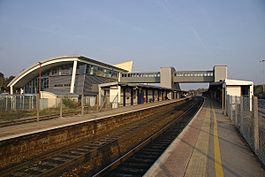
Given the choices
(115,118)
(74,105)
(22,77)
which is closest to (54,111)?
(115,118)

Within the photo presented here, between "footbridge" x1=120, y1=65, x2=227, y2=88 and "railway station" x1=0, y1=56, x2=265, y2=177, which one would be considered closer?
"railway station" x1=0, y1=56, x2=265, y2=177

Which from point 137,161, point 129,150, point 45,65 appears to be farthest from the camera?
point 45,65

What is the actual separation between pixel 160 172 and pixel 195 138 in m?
5.16

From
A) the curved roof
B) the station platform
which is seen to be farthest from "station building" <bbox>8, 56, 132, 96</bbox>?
the station platform

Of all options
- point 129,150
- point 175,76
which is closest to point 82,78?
point 175,76

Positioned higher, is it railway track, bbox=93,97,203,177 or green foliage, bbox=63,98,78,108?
green foliage, bbox=63,98,78,108

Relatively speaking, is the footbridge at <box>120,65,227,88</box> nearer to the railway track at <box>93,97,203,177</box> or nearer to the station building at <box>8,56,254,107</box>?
the station building at <box>8,56,254,107</box>

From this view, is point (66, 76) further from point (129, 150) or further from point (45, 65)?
point (129, 150)

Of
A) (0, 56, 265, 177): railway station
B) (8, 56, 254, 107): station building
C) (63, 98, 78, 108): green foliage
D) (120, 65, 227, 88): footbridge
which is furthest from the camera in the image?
(120, 65, 227, 88): footbridge

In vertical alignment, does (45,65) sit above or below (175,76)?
above

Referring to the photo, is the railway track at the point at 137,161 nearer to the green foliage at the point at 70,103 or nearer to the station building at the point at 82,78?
the green foliage at the point at 70,103

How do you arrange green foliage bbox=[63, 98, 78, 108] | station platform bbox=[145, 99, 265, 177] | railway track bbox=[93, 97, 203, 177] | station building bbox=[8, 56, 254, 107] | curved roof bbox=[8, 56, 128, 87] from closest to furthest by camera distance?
station platform bbox=[145, 99, 265, 177] < railway track bbox=[93, 97, 203, 177] < green foliage bbox=[63, 98, 78, 108] < station building bbox=[8, 56, 254, 107] < curved roof bbox=[8, 56, 128, 87]

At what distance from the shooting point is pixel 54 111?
20953 mm

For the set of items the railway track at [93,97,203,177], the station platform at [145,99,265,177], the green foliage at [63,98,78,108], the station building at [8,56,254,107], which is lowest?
the railway track at [93,97,203,177]
